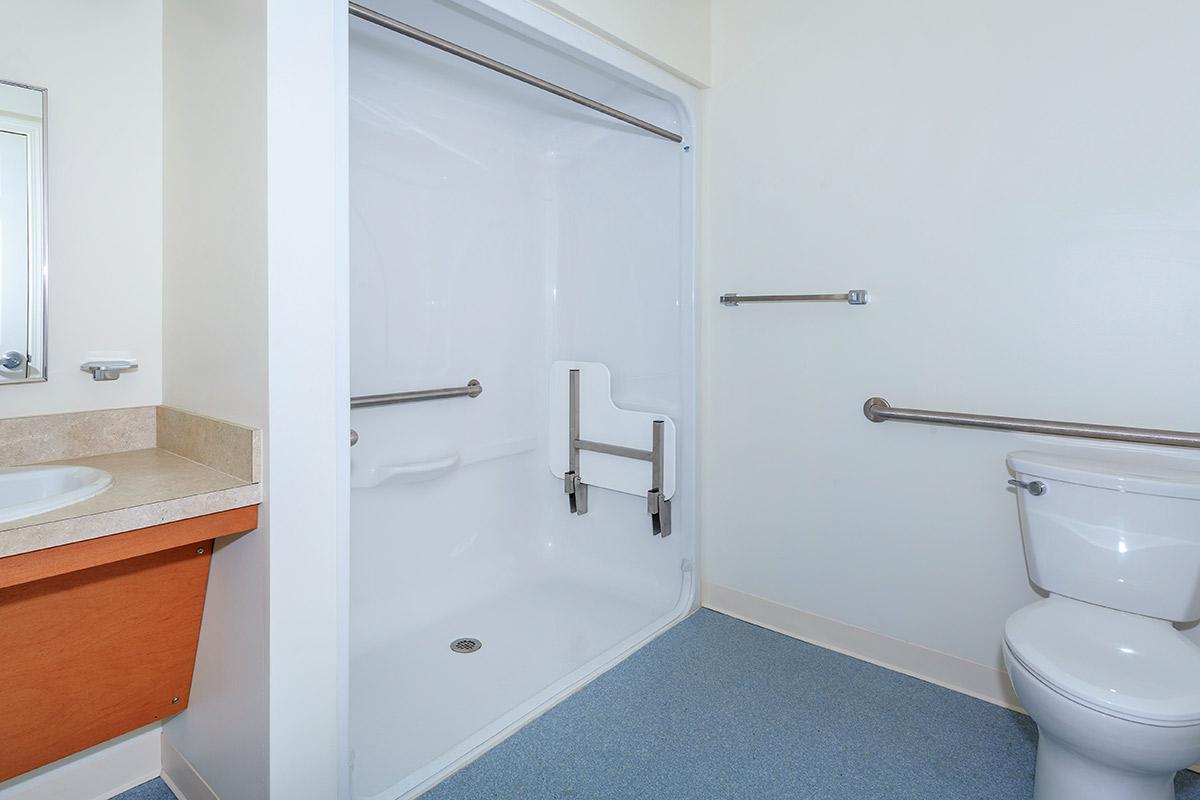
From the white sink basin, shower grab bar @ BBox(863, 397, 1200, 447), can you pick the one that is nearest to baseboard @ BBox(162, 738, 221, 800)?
the white sink basin

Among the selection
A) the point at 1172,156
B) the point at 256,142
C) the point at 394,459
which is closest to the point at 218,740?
the point at 394,459

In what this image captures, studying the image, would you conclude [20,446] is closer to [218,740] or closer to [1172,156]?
[218,740]

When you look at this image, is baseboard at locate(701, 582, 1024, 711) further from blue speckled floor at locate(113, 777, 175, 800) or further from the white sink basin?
the white sink basin

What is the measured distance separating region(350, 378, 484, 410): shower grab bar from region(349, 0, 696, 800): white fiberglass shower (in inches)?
1.6

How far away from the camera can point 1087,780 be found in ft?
4.37

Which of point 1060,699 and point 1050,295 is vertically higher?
point 1050,295

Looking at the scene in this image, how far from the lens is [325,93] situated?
4.42 feet

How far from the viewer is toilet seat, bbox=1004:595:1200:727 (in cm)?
120

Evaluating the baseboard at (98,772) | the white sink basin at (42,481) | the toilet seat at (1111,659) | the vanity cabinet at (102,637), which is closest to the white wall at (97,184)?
the white sink basin at (42,481)

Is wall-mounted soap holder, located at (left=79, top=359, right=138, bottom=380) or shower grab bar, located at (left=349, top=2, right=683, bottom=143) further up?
shower grab bar, located at (left=349, top=2, right=683, bottom=143)

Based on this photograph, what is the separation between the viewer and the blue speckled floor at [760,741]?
1581mm

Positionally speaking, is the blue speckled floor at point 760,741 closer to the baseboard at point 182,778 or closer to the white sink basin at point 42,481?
the baseboard at point 182,778

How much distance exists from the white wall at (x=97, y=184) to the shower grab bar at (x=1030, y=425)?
2029mm

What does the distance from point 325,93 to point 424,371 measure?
1.24 metres
